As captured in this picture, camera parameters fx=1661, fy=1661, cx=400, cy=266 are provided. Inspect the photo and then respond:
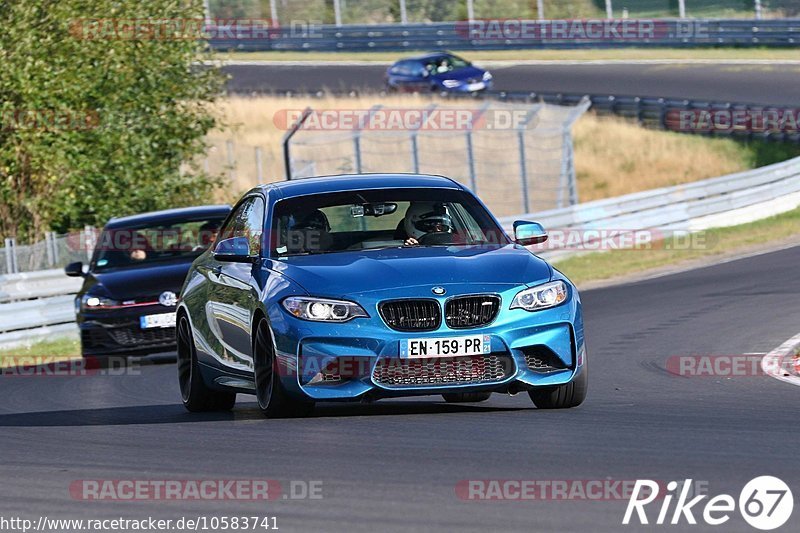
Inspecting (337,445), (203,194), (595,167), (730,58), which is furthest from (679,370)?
(730,58)

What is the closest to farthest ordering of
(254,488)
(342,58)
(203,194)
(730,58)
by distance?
(254,488), (203,194), (730,58), (342,58)

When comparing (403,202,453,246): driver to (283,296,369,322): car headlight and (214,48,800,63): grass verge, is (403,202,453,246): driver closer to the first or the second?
(283,296,369,322): car headlight

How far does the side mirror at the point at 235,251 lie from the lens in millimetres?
10250

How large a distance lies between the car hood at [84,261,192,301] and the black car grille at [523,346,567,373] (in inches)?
314

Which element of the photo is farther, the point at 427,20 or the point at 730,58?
the point at 427,20

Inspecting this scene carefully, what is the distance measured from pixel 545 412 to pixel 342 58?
171 ft

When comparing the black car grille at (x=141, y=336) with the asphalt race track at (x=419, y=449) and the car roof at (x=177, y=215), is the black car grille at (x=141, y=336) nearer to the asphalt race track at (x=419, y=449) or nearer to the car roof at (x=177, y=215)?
the car roof at (x=177, y=215)

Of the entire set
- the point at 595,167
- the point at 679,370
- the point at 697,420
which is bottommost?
the point at 595,167

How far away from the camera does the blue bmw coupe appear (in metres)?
9.16

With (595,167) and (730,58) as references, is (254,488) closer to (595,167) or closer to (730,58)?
(595,167)

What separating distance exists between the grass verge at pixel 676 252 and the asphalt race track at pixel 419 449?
10.7m

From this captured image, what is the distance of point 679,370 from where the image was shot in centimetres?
1277

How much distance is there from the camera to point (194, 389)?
1133cm

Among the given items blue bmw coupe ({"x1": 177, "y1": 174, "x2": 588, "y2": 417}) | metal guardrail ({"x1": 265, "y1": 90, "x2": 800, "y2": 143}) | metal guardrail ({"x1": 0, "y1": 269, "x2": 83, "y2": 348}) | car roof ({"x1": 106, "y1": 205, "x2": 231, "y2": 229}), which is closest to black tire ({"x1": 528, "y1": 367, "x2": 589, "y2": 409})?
blue bmw coupe ({"x1": 177, "y1": 174, "x2": 588, "y2": 417})
